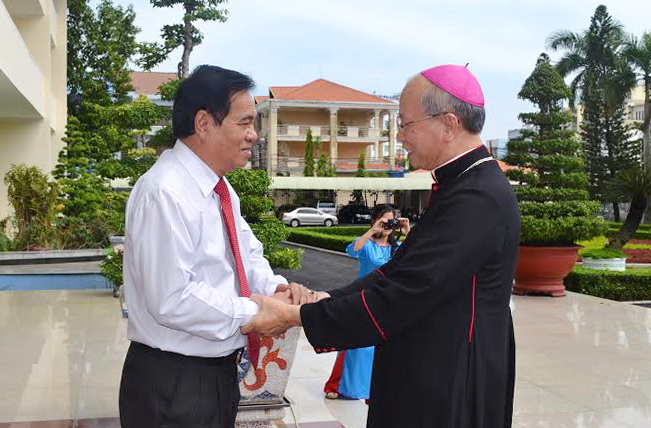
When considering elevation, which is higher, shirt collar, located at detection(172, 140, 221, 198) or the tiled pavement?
shirt collar, located at detection(172, 140, 221, 198)

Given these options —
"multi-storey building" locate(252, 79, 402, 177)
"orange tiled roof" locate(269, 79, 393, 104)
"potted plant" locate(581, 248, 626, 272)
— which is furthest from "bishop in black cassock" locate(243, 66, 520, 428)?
"orange tiled roof" locate(269, 79, 393, 104)

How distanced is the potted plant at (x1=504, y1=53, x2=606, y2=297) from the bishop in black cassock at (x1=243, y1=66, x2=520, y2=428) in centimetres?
898

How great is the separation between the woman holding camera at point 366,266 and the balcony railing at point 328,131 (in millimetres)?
40060

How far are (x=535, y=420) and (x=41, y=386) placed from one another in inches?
147

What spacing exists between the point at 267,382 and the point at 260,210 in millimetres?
4522

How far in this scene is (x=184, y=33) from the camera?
18.1 m

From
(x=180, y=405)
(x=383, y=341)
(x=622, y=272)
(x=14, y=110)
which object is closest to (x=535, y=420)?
(x=383, y=341)

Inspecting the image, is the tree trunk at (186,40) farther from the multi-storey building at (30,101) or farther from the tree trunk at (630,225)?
the tree trunk at (630,225)

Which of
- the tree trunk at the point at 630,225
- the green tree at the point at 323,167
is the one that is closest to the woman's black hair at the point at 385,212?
the tree trunk at the point at 630,225

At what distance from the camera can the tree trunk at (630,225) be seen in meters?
13.7

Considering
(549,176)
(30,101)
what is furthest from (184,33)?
(549,176)

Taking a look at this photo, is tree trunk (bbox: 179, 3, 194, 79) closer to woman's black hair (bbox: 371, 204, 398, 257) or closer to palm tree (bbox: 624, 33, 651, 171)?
woman's black hair (bbox: 371, 204, 398, 257)

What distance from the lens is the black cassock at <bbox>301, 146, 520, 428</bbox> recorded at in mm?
2068

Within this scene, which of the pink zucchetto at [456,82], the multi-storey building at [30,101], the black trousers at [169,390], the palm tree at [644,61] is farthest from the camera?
the palm tree at [644,61]
